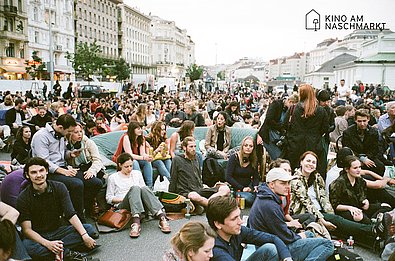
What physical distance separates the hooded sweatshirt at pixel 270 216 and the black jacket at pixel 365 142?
343 centimetres

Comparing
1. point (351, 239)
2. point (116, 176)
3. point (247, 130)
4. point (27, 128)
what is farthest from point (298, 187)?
point (27, 128)

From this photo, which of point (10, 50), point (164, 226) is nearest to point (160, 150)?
point (164, 226)

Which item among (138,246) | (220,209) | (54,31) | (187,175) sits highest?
(54,31)

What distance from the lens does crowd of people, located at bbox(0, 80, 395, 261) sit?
157 inches

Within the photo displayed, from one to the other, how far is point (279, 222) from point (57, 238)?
2711 millimetres

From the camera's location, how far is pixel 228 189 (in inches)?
264

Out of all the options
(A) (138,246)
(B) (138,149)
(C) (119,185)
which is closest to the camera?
(A) (138,246)

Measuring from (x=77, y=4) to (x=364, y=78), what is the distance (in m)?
51.6

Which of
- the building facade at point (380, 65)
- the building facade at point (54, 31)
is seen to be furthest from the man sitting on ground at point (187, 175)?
the building facade at point (54, 31)

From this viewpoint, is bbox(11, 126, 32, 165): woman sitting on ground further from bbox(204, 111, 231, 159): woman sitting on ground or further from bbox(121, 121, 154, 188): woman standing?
bbox(204, 111, 231, 159): woman sitting on ground

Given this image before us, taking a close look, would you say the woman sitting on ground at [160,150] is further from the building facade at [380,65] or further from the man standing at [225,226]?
the building facade at [380,65]

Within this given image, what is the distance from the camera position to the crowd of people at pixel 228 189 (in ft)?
13.1

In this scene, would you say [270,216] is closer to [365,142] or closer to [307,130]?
[307,130]

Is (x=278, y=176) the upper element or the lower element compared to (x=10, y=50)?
lower
